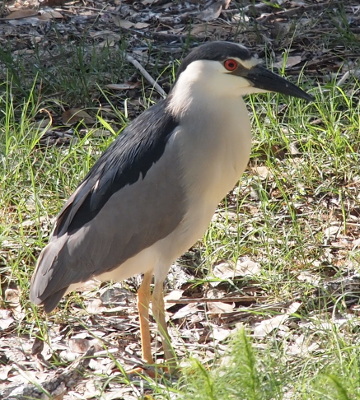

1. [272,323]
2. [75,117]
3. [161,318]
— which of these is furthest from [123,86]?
[272,323]

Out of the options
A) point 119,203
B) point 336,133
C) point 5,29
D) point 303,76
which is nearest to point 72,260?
point 119,203

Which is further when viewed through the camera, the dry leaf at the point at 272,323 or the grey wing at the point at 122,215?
the dry leaf at the point at 272,323

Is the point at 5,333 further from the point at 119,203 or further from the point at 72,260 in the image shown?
the point at 119,203

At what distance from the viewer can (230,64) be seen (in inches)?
157

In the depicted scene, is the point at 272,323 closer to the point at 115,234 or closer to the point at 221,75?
the point at 115,234

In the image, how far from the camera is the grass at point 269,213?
12.9ft

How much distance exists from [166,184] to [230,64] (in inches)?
24.6

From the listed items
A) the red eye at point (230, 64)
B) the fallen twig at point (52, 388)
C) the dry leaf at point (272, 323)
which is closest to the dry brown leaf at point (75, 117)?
the red eye at point (230, 64)

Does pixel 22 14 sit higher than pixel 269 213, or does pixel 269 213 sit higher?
pixel 22 14

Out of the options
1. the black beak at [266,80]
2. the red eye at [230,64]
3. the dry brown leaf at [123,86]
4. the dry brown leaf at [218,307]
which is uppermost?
the red eye at [230,64]

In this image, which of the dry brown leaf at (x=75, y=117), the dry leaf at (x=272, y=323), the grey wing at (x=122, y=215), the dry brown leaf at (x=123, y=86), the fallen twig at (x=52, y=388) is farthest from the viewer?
the dry brown leaf at (x=123, y=86)

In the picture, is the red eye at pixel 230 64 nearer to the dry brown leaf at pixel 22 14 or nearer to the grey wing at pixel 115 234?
the grey wing at pixel 115 234

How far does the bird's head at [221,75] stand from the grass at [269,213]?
94 cm

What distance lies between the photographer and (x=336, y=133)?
5062 millimetres
